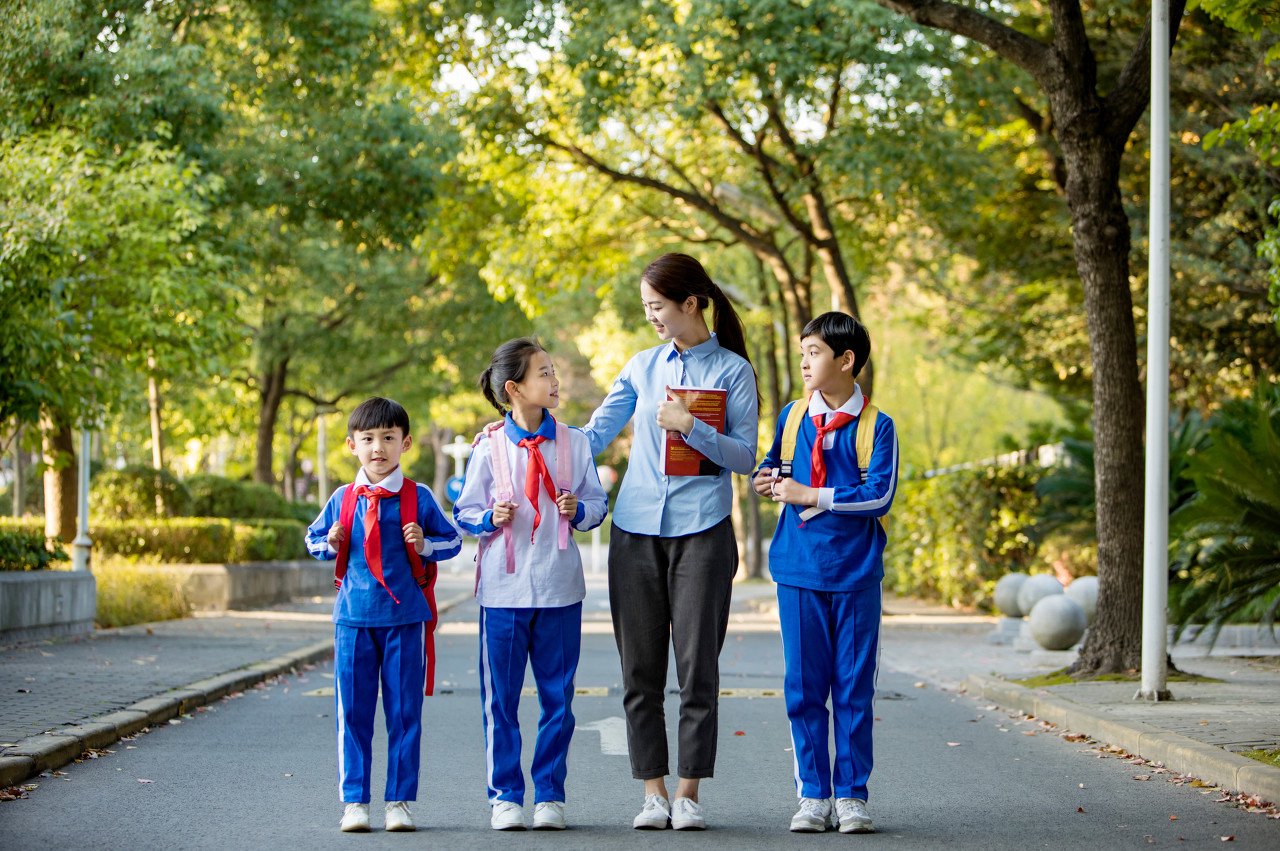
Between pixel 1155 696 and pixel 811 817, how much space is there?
16.6 ft

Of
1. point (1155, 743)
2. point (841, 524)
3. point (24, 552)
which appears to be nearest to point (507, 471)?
point (841, 524)

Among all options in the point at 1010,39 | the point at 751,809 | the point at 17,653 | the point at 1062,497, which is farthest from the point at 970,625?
the point at 751,809

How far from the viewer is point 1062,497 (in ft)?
66.0

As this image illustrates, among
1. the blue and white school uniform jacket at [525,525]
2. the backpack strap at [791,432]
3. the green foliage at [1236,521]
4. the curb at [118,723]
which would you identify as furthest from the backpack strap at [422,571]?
the green foliage at [1236,521]

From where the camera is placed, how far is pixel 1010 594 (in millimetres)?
19484

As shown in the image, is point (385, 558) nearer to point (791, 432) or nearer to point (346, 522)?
point (346, 522)

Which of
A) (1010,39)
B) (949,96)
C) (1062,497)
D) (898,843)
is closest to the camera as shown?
(898,843)

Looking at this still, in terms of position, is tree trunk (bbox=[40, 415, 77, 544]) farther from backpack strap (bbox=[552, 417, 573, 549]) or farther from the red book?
the red book

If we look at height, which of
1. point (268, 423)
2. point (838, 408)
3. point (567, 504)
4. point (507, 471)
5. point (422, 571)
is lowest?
point (422, 571)

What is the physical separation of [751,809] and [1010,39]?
720cm

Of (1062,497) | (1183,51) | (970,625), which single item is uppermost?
(1183,51)

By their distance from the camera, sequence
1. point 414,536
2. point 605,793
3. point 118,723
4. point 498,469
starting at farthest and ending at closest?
point 118,723 < point 605,793 < point 498,469 < point 414,536

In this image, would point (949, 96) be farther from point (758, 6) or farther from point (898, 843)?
point (898, 843)

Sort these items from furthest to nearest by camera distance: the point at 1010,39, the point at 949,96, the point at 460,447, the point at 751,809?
the point at 460,447
the point at 949,96
the point at 1010,39
the point at 751,809
